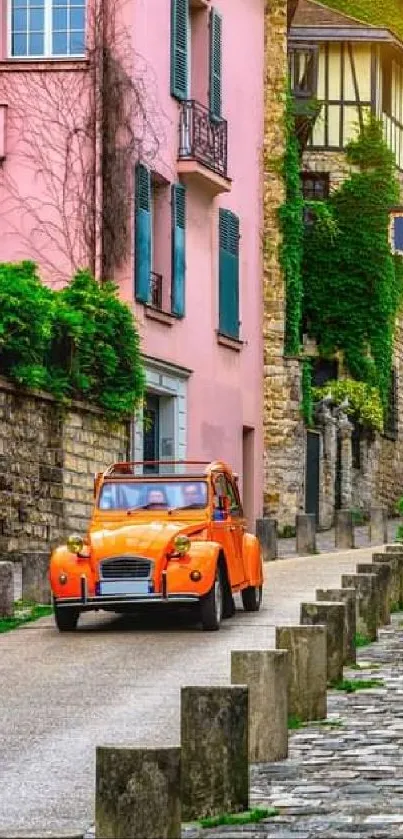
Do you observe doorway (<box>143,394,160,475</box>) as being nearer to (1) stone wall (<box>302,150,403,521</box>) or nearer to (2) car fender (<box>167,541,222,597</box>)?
(1) stone wall (<box>302,150,403,521</box>)

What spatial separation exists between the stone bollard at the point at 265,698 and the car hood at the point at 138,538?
8173mm

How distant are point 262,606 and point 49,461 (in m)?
6.93

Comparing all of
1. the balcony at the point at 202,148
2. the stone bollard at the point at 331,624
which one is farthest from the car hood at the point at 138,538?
the balcony at the point at 202,148

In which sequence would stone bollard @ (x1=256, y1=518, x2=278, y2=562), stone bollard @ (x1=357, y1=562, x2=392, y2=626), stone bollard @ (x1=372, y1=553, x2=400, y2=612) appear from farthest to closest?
stone bollard @ (x1=256, y1=518, x2=278, y2=562) → stone bollard @ (x1=372, y1=553, x2=400, y2=612) → stone bollard @ (x1=357, y1=562, x2=392, y2=626)

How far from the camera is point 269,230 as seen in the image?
4278 cm

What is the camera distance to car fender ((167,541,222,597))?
1964 cm

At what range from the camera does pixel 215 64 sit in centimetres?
3844

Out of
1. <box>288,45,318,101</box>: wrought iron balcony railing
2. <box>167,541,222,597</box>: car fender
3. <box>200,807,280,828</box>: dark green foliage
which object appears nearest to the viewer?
<box>200,807,280,828</box>: dark green foliage

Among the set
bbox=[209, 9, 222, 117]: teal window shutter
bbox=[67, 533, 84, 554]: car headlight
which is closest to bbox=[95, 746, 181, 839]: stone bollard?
bbox=[67, 533, 84, 554]: car headlight

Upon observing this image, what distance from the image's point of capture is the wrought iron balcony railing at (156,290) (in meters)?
35.3

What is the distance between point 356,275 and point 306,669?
118 feet

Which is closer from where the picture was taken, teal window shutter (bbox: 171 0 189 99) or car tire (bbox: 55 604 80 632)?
car tire (bbox: 55 604 80 632)

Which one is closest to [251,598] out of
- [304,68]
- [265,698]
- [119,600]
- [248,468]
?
[119,600]

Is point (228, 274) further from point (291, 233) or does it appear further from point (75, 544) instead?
point (75, 544)
